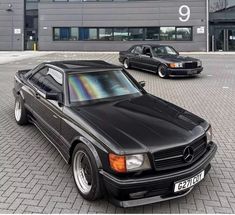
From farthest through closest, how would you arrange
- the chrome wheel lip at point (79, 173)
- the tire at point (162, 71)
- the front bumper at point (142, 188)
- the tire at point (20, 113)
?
the tire at point (162, 71) → the tire at point (20, 113) → the chrome wheel lip at point (79, 173) → the front bumper at point (142, 188)

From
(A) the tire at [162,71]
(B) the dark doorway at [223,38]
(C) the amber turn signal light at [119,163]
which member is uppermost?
(B) the dark doorway at [223,38]

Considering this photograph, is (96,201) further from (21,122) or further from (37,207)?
(21,122)

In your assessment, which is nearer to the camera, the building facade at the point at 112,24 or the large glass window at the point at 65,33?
the building facade at the point at 112,24

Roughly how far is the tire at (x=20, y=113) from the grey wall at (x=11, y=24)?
27.5 meters

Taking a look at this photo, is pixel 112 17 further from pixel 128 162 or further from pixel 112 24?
pixel 128 162

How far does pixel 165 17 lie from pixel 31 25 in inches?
536

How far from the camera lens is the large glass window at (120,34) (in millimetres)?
30914

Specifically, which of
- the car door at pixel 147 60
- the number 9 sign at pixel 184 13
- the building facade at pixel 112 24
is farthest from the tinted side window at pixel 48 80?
the number 9 sign at pixel 184 13

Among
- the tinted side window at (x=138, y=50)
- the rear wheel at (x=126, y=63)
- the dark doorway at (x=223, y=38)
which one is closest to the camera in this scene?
the tinted side window at (x=138, y=50)

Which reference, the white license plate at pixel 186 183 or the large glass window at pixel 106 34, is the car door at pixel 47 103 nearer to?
the white license plate at pixel 186 183

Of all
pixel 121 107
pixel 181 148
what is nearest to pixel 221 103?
pixel 121 107

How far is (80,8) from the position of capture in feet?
102

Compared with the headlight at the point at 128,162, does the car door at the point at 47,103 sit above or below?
above

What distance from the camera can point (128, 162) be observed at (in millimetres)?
3252
